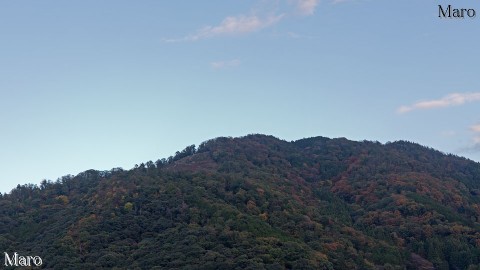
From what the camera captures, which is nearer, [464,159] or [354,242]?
[354,242]

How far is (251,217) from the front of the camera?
9562 centimetres

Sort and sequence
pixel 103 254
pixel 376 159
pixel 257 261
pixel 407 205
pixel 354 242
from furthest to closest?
pixel 376 159 < pixel 407 205 < pixel 354 242 < pixel 103 254 < pixel 257 261

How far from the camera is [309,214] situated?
105 metres

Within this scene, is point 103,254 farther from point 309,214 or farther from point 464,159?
point 464,159

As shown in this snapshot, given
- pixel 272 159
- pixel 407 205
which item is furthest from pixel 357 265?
pixel 272 159

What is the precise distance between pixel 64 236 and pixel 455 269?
202ft

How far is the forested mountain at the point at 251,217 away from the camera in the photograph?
270ft

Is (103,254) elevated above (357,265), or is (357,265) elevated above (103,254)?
(103,254)

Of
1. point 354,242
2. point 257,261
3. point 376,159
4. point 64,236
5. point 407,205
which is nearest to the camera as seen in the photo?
point 257,261

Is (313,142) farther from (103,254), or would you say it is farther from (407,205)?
(103,254)

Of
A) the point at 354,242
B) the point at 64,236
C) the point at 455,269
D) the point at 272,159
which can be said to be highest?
the point at 272,159

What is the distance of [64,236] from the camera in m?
88.8

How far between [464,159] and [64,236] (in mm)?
126107

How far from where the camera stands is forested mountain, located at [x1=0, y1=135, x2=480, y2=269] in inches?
3246
